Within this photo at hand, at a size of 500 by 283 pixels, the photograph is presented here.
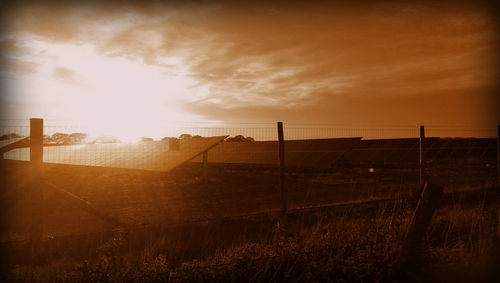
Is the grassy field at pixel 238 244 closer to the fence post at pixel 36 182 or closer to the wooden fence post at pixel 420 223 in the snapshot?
the fence post at pixel 36 182

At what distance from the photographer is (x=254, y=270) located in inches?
169

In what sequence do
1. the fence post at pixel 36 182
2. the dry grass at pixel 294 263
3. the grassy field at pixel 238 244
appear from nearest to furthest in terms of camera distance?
1. the dry grass at pixel 294 263
2. the grassy field at pixel 238 244
3. the fence post at pixel 36 182

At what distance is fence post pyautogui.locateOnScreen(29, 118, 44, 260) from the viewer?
222 inches

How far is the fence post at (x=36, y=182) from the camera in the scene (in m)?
5.64

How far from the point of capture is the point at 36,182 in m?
5.70

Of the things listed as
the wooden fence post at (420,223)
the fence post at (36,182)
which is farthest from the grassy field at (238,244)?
the wooden fence post at (420,223)

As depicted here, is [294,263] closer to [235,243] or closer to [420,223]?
[420,223]

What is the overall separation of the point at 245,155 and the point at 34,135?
70.8ft

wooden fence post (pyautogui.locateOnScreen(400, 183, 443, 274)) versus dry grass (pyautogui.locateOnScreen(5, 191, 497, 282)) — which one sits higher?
wooden fence post (pyautogui.locateOnScreen(400, 183, 443, 274))

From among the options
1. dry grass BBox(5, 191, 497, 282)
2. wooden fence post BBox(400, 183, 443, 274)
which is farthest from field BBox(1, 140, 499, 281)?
wooden fence post BBox(400, 183, 443, 274)

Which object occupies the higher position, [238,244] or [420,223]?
[420,223]

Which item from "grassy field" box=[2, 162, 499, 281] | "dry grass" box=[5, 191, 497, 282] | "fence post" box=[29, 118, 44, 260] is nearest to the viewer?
"dry grass" box=[5, 191, 497, 282]

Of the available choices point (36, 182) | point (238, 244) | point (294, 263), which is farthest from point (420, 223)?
point (36, 182)

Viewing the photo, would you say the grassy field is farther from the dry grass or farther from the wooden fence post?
the wooden fence post
